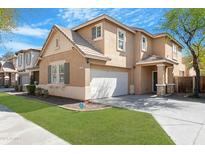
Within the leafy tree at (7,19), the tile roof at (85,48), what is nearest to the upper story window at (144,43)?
the tile roof at (85,48)

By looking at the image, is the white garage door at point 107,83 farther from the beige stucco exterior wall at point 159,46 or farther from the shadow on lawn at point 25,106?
the beige stucco exterior wall at point 159,46

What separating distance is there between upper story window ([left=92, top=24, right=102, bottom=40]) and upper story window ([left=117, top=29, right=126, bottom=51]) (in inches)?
Answer: 77.4

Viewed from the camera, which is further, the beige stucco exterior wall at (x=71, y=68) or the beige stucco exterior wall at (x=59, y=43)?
the beige stucco exterior wall at (x=59, y=43)

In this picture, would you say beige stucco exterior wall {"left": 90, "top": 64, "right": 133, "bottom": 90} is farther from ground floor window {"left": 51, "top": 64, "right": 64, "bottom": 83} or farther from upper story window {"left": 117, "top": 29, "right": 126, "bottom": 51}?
ground floor window {"left": 51, "top": 64, "right": 64, "bottom": 83}

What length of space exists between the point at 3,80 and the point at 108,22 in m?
30.1

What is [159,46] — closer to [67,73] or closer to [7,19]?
[67,73]

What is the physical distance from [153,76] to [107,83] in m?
6.88

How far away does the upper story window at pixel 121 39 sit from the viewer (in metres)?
16.3

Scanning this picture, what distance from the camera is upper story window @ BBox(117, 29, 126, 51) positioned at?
16.3 metres

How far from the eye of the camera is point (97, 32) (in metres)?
15.5

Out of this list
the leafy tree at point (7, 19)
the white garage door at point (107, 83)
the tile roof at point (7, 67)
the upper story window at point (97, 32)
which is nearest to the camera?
the leafy tree at point (7, 19)

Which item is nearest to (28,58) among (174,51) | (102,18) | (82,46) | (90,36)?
(90,36)

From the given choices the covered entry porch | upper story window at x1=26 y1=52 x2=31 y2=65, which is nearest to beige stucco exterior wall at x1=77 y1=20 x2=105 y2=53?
the covered entry porch

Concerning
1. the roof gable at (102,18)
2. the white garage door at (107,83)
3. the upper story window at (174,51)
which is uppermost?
the roof gable at (102,18)
